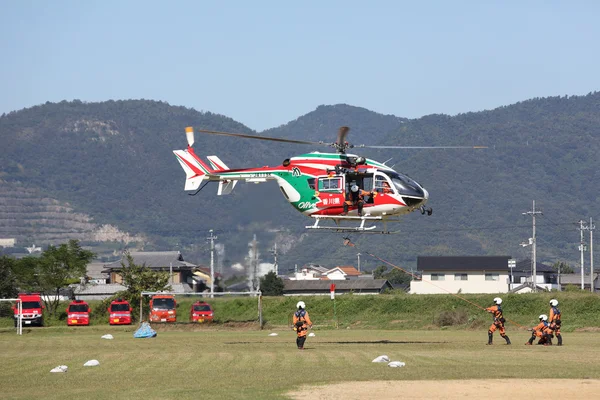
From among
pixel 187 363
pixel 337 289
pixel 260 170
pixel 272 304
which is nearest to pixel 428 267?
pixel 337 289

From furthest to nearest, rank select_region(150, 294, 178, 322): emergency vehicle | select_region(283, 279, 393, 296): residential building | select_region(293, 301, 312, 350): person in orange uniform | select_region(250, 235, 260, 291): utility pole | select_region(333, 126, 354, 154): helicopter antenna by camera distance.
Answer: select_region(283, 279, 393, 296): residential building < select_region(150, 294, 178, 322): emergency vehicle < select_region(250, 235, 260, 291): utility pole < select_region(293, 301, 312, 350): person in orange uniform < select_region(333, 126, 354, 154): helicopter antenna

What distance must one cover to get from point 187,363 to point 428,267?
322ft

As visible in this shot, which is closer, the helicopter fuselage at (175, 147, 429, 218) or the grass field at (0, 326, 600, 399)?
the grass field at (0, 326, 600, 399)

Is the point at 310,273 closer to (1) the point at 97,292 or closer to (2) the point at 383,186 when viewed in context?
(1) the point at 97,292

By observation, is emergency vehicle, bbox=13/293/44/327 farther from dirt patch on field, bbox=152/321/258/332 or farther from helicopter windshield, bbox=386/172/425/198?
helicopter windshield, bbox=386/172/425/198

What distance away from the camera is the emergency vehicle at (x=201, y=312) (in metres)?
65.8

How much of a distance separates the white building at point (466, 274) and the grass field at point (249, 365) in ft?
259

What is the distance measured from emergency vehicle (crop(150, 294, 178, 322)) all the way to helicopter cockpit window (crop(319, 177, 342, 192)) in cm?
2837

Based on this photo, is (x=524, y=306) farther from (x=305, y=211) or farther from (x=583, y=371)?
(x=583, y=371)

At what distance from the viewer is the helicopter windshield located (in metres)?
38.9

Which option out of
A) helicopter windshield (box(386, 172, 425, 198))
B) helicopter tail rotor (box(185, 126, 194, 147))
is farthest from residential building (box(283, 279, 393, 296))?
helicopter windshield (box(386, 172, 425, 198))

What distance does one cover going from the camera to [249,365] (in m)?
31.5

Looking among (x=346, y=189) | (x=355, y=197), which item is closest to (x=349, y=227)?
(x=355, y=197)

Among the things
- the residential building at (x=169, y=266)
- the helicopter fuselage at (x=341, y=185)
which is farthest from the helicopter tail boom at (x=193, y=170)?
the residential building at (x=169, y=266)
